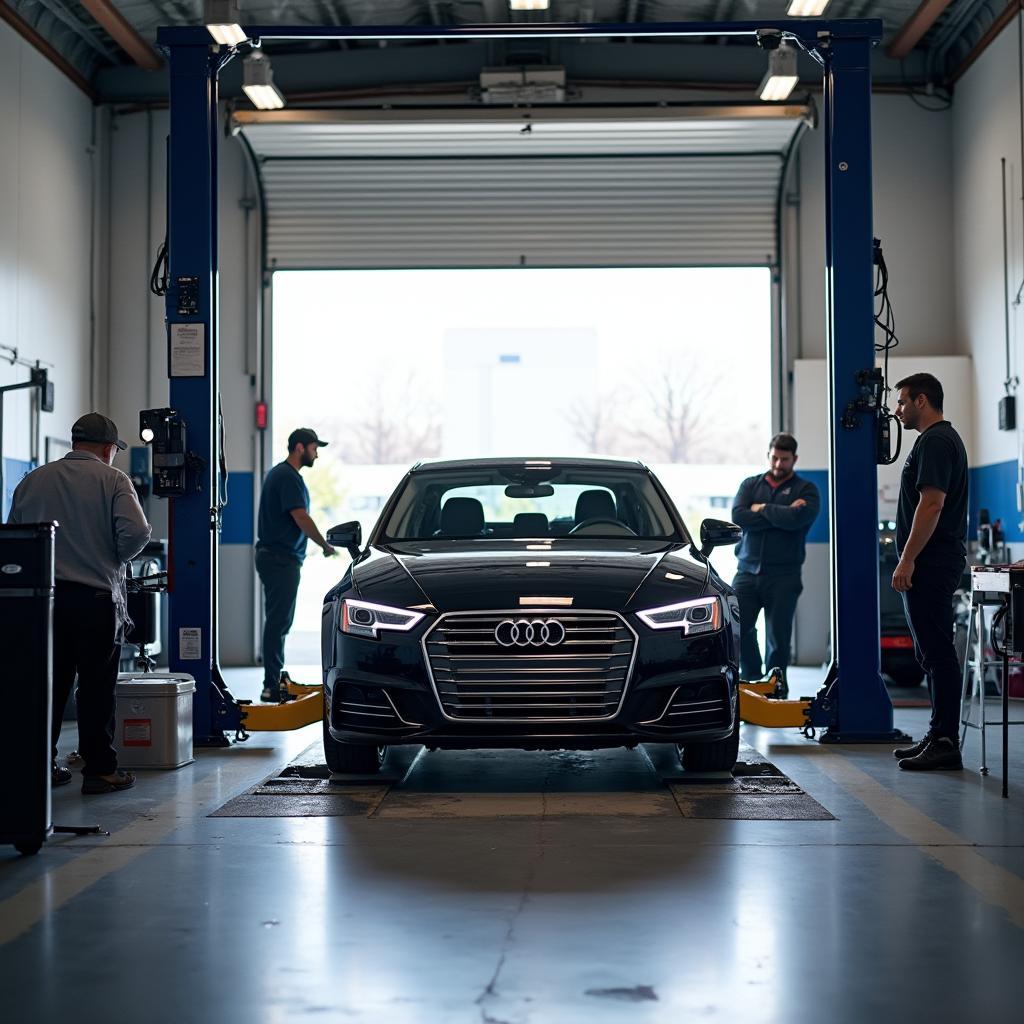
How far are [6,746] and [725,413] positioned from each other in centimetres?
1233

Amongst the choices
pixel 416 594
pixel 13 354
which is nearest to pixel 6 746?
pixel 416 594

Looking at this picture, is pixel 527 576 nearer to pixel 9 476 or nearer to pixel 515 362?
pixel 9 476

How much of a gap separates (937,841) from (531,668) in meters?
1.68

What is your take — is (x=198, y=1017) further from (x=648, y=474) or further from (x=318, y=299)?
(x=318, y=299)

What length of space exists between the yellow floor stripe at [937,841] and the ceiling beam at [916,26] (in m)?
7.65

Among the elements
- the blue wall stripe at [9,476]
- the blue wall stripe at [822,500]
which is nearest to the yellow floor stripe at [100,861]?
the blue wall stripe at [9,476]

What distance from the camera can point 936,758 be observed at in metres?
6.87

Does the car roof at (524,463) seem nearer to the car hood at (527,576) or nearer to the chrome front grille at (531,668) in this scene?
the car hood at (527,576)

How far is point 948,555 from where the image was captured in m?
6.76

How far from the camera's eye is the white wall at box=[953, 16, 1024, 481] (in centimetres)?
1204

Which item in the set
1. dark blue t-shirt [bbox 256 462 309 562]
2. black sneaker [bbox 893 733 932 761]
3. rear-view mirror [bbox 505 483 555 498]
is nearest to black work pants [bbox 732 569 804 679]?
black sneaker [bbox 893 733 932 761]

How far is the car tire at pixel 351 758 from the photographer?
6.48 meters

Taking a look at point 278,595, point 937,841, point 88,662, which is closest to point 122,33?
point 278,595

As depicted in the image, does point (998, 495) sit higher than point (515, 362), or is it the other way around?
point (515, 362)
